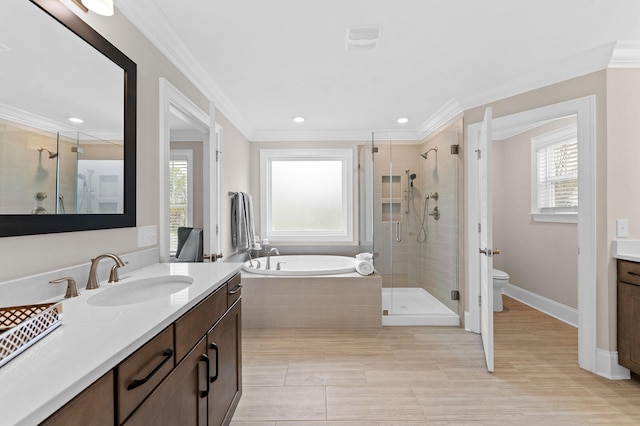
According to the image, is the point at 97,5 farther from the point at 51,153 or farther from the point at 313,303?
the point at 313,303

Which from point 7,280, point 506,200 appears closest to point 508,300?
point 506,200

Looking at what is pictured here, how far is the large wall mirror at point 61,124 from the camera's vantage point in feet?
3.35

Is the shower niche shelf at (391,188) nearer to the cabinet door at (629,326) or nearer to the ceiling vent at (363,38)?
the ceiling vent at (363,38)

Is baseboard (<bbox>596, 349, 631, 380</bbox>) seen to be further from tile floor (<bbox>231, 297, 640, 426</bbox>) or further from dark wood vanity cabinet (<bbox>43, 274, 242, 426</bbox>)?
dark wood vanity cabinet (<bbox>43, 274, 242, 426</bbox>)

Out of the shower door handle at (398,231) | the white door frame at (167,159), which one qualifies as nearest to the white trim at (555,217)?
the shower door handle at (398,231)

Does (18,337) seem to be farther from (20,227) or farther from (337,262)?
(337,262)

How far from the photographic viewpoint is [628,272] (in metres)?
2.14

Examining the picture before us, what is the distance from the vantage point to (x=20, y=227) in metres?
1.05

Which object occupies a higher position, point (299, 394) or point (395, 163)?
point (395, 163)

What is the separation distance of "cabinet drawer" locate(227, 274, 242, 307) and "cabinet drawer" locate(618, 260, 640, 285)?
8.54 ft

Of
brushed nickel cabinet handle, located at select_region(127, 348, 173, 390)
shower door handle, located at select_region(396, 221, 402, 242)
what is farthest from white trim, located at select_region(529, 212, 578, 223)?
brushed nickel cabinet handle, located at select_region(127, 348, 173, 390)

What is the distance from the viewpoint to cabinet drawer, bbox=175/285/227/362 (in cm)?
108

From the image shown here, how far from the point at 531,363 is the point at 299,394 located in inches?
72.2

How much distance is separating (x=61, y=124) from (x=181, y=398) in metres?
1.14
